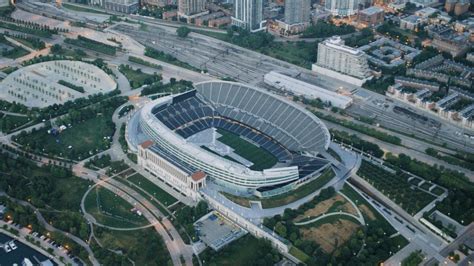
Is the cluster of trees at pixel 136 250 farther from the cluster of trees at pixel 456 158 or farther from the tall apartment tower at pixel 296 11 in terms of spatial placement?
the tall apartment tower at pixel 296 11

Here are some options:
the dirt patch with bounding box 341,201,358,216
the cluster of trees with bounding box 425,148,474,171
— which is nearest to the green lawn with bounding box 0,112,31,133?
the dirt patch with bounding box 341,201,358,216

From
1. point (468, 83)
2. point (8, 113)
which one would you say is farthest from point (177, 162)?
point (468, 83)

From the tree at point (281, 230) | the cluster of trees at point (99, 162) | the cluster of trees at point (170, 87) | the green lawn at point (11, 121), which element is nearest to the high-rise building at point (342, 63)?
the cluster of trees at point (170, 87)

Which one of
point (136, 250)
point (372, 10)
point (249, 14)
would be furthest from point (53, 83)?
point (372, 10)

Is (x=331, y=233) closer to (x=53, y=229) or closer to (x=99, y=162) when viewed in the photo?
(x=53, y=229)

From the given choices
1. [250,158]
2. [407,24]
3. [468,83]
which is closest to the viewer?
[250,158]

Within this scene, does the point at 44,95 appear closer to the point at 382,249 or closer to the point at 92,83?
the point at 92,83
